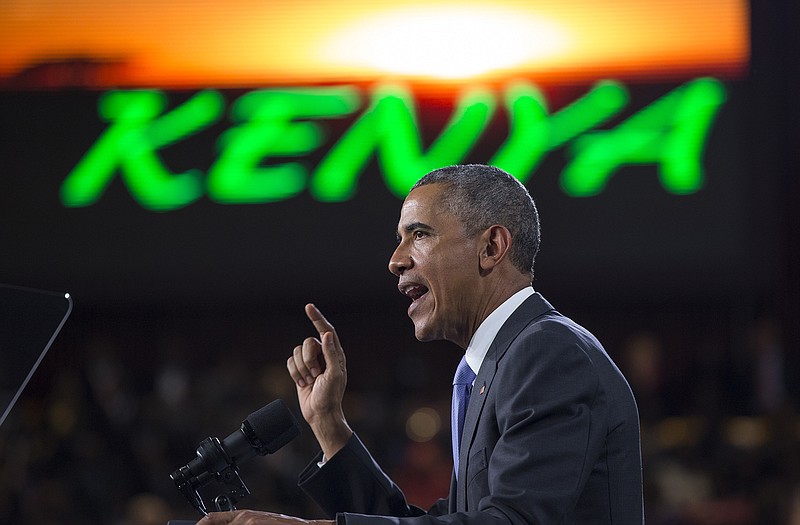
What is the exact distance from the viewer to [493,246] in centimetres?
176

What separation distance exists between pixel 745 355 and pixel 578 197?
1.33m

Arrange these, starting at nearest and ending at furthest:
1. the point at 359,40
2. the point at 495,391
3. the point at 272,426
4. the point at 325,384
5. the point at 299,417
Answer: the point at 495,391, the point at 272,426, the point at 325,384, the point at 299,417, the point at 359,40

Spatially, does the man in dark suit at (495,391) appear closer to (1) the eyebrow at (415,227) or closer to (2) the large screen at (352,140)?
(1) the eyebrow at (415,227)

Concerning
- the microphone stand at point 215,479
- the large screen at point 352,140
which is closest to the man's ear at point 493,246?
the microphone stand at point 215,479

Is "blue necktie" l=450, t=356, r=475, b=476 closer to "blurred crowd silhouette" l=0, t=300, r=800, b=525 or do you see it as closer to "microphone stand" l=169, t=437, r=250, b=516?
"microphone stand" l=169, t=437, r=250, b=516

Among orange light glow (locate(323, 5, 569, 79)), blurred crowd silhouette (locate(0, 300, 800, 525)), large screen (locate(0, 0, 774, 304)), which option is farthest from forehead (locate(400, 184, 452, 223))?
orange light glow (locate(323, 5, 569, 79))

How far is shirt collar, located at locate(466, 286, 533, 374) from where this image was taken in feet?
5.70

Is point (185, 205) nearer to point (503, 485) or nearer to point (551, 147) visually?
point (551, 147)

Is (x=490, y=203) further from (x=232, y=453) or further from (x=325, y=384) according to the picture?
(x=232, y=453)

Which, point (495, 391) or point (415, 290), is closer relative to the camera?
point (495, 391)

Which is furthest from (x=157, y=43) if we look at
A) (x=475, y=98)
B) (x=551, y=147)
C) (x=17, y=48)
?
(x=551, y=147)

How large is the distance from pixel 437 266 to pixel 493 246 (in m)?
0.09

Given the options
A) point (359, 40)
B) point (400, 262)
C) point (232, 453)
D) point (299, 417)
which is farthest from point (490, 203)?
point (359, 40)

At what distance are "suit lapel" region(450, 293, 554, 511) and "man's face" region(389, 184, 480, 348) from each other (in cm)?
9
